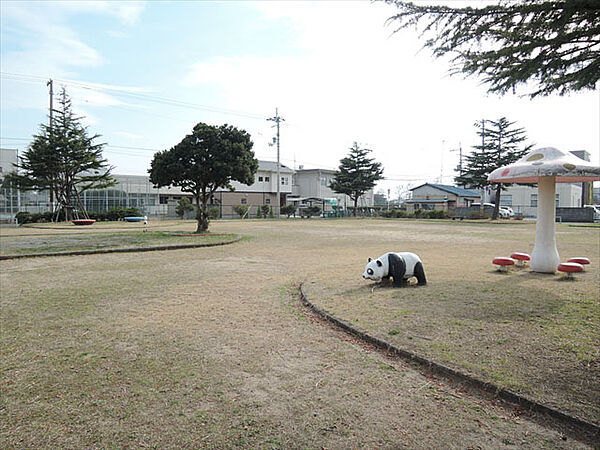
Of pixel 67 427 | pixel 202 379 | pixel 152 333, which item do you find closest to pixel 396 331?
pixel 202 379

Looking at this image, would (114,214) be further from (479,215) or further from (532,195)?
(532,195)

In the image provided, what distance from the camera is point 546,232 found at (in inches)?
Answer: 344

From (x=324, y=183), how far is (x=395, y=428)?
58545 mm

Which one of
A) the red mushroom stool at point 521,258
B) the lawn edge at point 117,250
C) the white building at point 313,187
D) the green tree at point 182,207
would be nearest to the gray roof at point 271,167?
the white building at point 313,187

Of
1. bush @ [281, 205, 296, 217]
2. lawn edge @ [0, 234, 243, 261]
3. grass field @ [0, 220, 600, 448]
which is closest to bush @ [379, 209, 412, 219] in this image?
bush @ [281, 205, 296, 217]

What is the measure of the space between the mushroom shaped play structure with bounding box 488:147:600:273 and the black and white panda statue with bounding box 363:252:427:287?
3.17 m

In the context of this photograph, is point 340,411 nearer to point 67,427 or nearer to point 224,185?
point 67,427

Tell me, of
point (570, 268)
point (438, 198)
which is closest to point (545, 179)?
point (570, 268)

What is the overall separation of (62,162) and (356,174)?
3106cm

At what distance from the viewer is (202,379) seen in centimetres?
355

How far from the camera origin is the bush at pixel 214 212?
43.2m

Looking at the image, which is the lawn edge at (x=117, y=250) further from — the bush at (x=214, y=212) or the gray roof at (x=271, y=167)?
the gray roof at (x=271, y=167)

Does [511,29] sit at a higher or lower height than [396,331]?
higher

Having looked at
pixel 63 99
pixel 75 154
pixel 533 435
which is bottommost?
pixel 533 435
